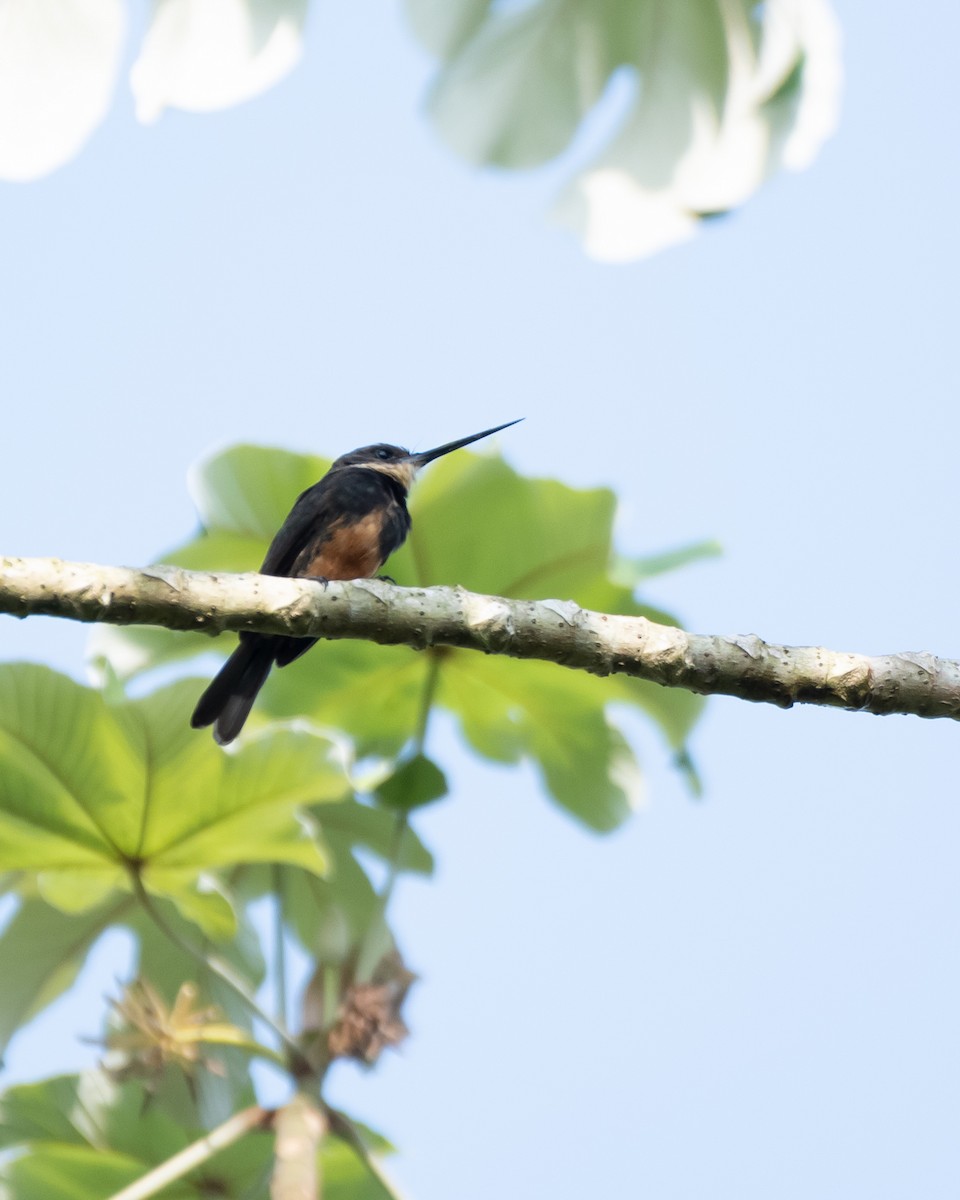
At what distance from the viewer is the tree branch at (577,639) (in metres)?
2.05

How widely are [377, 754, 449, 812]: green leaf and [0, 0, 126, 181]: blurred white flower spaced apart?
5.04 feet

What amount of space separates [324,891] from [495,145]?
176 centimetres

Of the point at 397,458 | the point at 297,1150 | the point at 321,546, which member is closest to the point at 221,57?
the point at 297,1150

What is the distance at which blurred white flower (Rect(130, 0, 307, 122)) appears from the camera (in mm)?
1566

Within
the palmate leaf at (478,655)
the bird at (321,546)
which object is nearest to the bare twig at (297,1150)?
the bird at (321,546)

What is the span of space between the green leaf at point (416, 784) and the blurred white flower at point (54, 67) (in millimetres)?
1538

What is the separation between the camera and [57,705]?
2.36 metres

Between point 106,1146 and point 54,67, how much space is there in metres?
2.03

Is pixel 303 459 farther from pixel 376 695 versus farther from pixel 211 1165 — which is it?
pixel 211 1165

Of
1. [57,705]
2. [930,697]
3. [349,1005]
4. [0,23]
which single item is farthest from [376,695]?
[0,23]

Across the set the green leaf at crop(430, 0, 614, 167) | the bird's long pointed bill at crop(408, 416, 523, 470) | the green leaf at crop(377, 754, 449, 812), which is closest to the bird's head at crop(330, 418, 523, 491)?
the bird's long pointed bill at crop(408, 416, 523, 470)

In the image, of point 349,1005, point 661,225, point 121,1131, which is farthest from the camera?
point 121,1131

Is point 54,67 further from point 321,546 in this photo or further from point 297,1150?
point 321,546

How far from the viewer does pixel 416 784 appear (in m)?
2.74
